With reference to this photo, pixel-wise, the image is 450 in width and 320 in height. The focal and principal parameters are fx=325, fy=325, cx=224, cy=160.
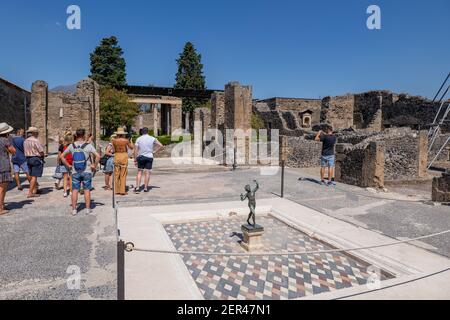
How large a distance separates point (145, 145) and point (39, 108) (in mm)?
16575

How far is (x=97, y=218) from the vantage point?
18.8 ft

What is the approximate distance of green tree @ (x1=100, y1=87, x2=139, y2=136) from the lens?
1103 inches

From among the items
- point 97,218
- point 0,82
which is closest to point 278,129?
point 0,82

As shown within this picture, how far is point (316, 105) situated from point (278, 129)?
14344 millimetres

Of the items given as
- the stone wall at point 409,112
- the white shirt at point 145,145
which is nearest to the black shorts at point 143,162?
the white shirt at point 145,145

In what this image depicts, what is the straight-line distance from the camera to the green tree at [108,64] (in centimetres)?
4034

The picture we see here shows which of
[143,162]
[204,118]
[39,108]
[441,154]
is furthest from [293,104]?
[143,162]

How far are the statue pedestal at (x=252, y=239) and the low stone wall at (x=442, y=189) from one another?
494 cm

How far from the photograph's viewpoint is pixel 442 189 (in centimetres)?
721

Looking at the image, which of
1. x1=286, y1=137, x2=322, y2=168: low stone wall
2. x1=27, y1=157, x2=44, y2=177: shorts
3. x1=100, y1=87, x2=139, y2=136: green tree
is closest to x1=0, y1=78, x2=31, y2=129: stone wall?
x1=100, y1=87, x2=139, y2=136: green tree

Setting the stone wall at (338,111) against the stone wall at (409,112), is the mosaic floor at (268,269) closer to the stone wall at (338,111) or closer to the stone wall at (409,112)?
the stone wall at (338,111)

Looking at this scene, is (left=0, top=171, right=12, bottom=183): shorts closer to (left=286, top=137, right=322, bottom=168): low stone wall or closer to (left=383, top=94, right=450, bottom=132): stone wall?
(left=286, top=137, right=322, bottom=168): low stone wall

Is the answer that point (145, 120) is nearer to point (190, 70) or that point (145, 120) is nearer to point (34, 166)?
point (190, 70)
